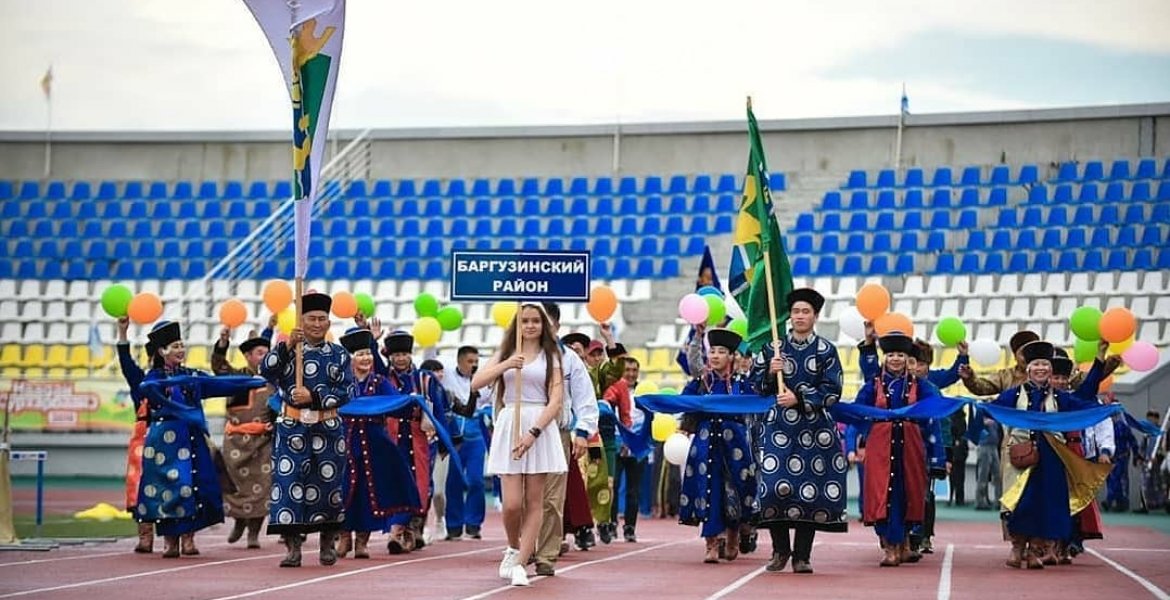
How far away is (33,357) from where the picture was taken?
106ft

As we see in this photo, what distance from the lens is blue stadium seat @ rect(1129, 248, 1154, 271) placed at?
28.6 m

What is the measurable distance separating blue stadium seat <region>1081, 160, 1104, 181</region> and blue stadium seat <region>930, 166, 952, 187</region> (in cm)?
211

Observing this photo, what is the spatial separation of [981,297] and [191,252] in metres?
14.0

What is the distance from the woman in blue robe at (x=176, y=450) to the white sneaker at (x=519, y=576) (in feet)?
11.5

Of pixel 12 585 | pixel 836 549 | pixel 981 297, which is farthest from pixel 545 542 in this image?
pixel 981 297

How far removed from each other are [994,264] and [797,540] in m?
16.9

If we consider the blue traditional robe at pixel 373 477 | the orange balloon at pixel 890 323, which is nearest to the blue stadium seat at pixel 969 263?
the orange balloon at pixel 890 323

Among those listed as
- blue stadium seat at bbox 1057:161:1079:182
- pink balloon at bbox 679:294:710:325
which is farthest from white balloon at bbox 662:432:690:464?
blue stadium seat at bbox 1057:161:1079:182

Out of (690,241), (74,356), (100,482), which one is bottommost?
(100,482)

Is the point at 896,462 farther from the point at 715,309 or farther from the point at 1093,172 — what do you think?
the point at 1093,172

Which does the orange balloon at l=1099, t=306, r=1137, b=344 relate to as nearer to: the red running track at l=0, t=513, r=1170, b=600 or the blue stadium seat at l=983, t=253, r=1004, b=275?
the red running track at l=0, t=513, r=1170, b=600

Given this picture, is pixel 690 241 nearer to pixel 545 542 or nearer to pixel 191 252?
pixel 191 252

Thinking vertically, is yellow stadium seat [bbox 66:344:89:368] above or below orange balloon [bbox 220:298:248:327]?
below

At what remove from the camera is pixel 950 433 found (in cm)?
2241
